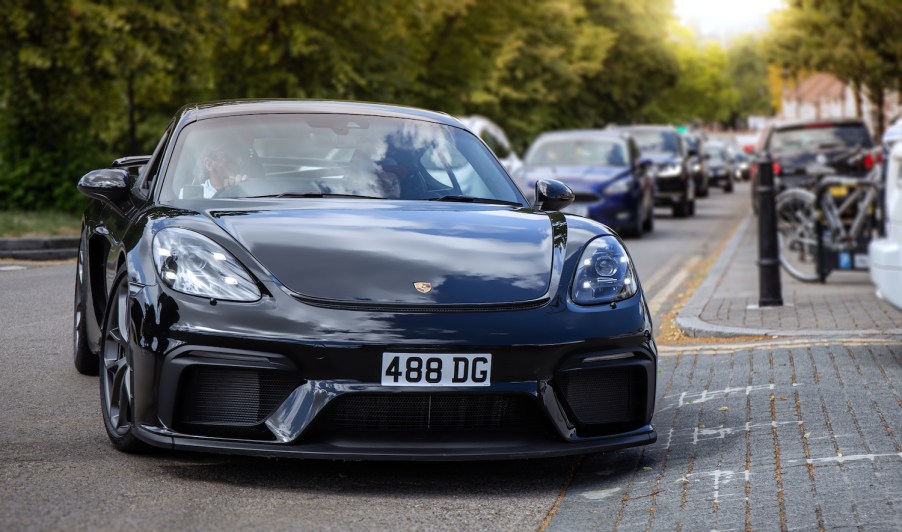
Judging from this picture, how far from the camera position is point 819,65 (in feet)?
132

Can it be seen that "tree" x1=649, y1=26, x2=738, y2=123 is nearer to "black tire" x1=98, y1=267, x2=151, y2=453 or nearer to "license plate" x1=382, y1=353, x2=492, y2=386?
"black tire" x1=98, y1=267, x2=151, y2=453

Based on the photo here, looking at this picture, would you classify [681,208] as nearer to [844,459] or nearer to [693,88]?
[844,459]

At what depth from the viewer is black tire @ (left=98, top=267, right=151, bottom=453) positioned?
525 centimetres

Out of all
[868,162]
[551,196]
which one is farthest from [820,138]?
[551,196]

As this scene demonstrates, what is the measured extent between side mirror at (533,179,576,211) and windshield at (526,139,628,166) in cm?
1543

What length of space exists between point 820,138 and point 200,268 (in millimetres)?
17665

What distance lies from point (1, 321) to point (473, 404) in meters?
5.28

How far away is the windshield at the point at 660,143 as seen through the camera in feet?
101

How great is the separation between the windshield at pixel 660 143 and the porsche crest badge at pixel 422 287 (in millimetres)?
26007

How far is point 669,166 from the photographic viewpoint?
96.4 feet

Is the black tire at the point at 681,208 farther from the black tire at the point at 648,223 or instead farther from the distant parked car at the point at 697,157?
the distant parked car at the point at 697,157

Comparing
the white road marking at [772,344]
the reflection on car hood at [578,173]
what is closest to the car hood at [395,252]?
the white road marking at [772,344]

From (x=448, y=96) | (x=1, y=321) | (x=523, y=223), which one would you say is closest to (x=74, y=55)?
(x=1, y=321)

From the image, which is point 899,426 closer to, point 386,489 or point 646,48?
point 386,489
